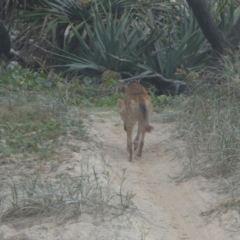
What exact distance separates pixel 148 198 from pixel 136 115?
145 cm

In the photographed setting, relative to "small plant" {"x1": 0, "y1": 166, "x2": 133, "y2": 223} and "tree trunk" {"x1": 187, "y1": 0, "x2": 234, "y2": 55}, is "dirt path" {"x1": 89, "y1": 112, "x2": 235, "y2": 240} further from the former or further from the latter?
"tree trunk" {"x1": 187, "y1": 0, "x2": 234, "y2": 55}

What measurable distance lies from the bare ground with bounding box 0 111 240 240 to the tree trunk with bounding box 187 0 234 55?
2.82 m

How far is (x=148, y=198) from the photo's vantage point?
26.0ft

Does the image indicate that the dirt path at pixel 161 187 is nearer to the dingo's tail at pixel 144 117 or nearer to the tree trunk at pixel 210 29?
the dingo's tail at pixel 144 117

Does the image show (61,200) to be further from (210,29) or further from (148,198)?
(210,29)

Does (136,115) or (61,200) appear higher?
(136,115)

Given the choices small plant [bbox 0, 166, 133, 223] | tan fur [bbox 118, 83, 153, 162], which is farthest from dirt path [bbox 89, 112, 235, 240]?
small plant [bbox 0, 166, 133, 223]

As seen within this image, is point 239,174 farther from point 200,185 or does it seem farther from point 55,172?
point 55,172

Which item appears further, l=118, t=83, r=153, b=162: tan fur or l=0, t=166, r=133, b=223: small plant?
l=118, t=83, r=153, b=162: tan fur

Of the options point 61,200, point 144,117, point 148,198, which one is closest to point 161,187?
point 148,198

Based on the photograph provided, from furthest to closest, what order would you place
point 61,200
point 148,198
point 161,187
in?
point 161,187, point 148,198, point 61,200

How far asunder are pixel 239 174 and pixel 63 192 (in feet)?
5.78

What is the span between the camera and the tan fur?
9.09m

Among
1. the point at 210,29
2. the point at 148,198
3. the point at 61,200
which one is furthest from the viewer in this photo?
the point at 210,29
